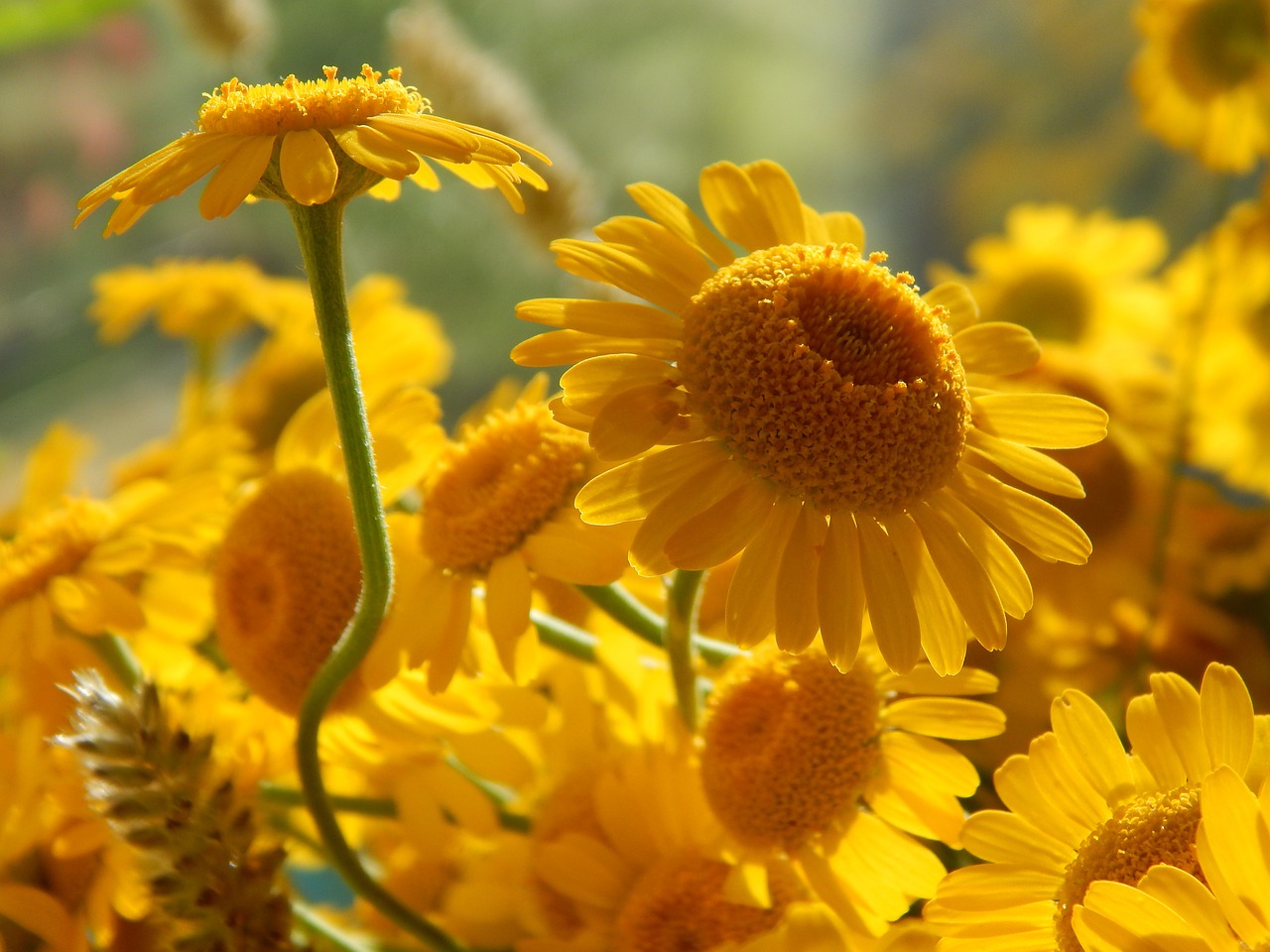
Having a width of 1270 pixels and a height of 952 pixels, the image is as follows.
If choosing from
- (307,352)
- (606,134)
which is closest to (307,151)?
(307,352)

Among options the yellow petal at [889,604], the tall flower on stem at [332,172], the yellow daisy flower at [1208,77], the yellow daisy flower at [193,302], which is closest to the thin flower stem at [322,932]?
the tall flower on stem at [332,172]

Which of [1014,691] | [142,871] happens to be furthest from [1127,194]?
[142,871]

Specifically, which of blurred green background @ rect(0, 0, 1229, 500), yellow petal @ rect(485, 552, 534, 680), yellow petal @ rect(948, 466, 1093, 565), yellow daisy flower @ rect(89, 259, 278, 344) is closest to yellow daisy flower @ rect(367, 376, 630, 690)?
yellow petal @ rect(485, 552, 534, 680)

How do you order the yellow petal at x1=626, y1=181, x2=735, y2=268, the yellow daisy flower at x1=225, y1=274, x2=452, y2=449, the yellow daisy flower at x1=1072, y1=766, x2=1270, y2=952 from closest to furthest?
the yellow daisy flower at x1=1072, y1=766, x2=1270, y2=952 < the yellow petal at x1=626, y1=181, x2=735, y2=268 < the yellow daisy flower at x1=225, y1=274, x2=452, y2=449

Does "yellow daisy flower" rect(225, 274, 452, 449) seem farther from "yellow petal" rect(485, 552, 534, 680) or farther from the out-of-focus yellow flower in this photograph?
the out-of-focus yellow flower

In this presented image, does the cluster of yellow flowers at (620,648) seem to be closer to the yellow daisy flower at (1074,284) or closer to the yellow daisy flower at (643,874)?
the yellow daisy flower at (643,874)

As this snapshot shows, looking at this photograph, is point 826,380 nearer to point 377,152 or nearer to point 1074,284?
point 377,152
